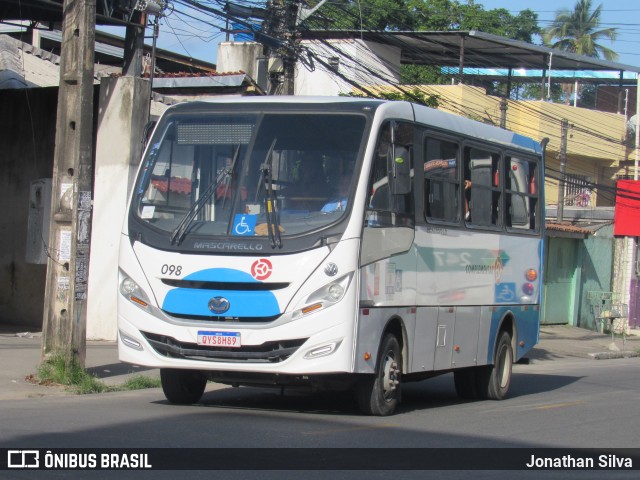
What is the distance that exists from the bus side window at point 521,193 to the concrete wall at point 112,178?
661 centimetres

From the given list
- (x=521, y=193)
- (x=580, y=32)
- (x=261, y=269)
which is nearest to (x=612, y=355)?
(x=521, y=193)

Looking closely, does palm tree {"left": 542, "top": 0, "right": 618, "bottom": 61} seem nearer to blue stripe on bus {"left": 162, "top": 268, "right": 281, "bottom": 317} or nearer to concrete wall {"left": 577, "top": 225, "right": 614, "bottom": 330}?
concrete wall {"left": 577, "top": 225, "right": 614, "bottom": 330}

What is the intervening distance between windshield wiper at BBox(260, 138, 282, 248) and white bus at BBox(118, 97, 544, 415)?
0.01m

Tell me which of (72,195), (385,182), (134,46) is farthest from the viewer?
(134,46)

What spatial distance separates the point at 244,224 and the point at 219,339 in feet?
3.72

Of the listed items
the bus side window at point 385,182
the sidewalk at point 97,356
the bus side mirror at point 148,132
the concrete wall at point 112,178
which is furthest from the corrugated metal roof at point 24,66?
the bus side window at point 385,182

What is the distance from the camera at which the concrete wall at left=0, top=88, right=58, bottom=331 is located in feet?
66.5

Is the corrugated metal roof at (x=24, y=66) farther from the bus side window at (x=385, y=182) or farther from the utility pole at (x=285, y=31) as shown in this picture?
the bus side window at (x=385, y=182)

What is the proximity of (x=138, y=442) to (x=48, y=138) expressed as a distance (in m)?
13.5

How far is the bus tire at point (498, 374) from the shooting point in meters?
13.4

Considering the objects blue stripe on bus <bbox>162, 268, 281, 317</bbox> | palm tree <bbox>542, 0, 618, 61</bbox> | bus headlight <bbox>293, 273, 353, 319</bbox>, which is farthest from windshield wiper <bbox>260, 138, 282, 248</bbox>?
palm tree <bbox>542, 0, 618, 61</bbox>

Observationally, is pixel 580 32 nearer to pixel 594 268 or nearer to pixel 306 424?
pixel 594 268

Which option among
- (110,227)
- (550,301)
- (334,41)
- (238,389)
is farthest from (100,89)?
(334,41)

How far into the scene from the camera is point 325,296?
920 cm
